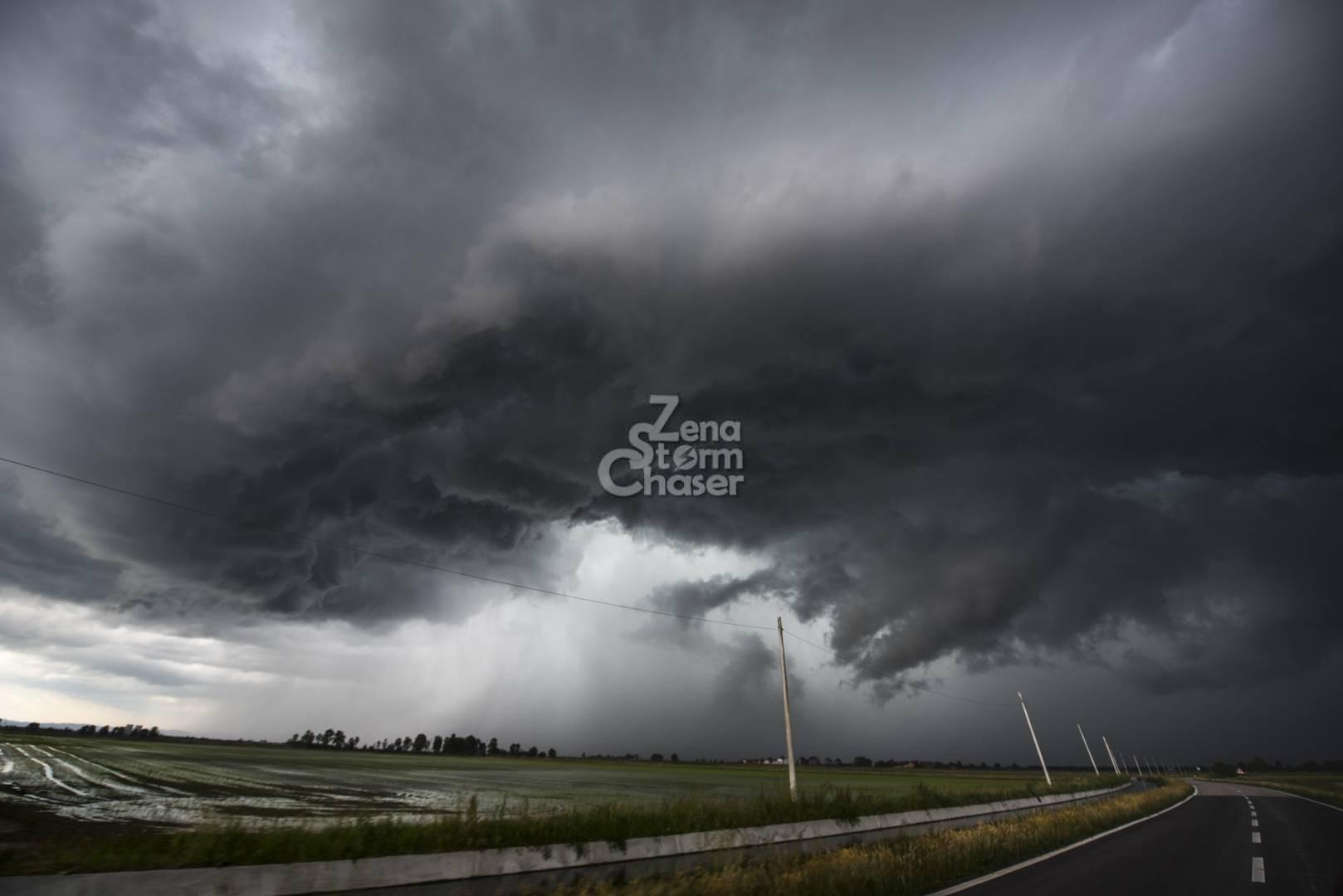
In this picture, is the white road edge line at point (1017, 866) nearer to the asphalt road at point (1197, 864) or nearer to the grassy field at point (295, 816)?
the asphalt road at point (1197, 864)

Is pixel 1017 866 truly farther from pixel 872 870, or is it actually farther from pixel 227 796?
pixel 227 796

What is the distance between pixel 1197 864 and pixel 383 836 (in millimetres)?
18562

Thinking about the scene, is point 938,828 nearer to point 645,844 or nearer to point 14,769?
point 645,844

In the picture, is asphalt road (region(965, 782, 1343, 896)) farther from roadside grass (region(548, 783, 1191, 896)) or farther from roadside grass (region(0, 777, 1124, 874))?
roadside grass (region(0, 777, 1124, 874))

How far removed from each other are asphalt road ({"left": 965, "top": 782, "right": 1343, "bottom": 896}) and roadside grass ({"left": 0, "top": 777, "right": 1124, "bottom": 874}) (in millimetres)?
7311

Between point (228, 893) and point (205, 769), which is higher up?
point (205, 769)

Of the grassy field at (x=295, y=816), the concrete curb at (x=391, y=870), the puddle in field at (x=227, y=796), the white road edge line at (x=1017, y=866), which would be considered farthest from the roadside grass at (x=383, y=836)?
the white road edge line at (x=1017, y=866)

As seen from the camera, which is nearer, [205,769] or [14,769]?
[14,769]

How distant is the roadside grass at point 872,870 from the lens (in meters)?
11.3

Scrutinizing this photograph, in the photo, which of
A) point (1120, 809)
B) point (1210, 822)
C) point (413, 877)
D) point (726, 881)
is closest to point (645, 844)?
point (726, 881)

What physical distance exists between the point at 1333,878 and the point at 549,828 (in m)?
16.3

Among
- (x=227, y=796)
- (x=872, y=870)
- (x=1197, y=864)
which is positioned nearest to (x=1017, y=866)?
(x=1197, y=864)

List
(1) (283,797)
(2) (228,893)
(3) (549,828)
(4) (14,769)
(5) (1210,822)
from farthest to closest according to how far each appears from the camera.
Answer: (4) (14,769), (1) (283,797), (5) (1210,822), (3) (549,828), (2) (228,893)

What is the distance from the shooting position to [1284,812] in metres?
30.8
